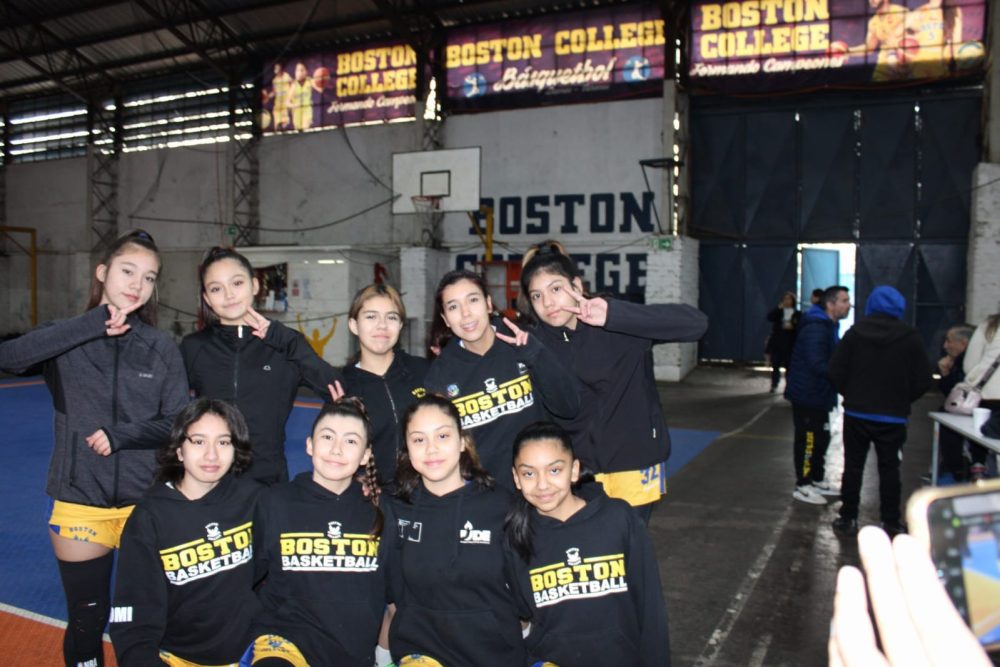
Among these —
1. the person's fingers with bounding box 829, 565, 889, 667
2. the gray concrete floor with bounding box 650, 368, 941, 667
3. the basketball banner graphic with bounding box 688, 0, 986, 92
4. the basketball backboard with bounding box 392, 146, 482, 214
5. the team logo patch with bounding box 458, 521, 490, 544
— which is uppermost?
the basketball banner graphic with bounding box 688, 0, 986, 92

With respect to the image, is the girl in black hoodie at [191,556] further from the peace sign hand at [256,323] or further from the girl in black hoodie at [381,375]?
the girl in black hoodie at [381,375]

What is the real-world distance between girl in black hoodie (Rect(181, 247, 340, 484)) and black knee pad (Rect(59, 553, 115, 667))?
0.74 meters

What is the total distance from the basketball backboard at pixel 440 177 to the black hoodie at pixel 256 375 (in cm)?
1243

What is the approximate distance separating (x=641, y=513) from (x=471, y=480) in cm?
88

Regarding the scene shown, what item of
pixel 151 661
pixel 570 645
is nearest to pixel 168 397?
pixel 151 661

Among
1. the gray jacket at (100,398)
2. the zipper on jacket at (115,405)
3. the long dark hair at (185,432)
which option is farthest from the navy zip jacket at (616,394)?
the zipper on jacket at (115,405)

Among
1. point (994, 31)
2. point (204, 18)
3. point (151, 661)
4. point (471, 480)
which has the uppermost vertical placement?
point (204, 18)

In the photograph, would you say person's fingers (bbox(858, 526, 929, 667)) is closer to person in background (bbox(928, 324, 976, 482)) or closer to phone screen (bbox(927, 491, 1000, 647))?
phone screen (bbox(927, 491, 1000, 647))

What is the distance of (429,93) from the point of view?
1766cm

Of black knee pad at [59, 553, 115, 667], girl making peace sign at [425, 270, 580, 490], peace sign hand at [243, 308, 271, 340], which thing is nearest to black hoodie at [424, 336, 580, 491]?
girl making peace sign at [425, 270, 580, 490]

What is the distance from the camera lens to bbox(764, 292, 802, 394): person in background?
1325 cm

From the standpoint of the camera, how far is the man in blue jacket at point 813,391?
21.7 feet

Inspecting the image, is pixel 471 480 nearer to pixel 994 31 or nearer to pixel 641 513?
pixel 641 513

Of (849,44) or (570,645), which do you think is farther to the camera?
(849,44)
